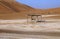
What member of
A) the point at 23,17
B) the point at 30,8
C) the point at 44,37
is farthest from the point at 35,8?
the point at 44,37

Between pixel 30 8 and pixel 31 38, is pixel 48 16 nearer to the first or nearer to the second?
pixel 30 8

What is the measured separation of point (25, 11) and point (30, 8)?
124 mm

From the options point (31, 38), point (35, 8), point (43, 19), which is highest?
point (35, 8)

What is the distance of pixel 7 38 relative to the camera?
1.96 metres

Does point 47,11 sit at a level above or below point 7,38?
above

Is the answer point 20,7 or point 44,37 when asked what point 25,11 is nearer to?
point 20,7

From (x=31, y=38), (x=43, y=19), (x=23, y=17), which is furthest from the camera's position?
(x=23, y=17)

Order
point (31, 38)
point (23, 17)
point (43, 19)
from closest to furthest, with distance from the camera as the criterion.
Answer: point (31, 38) < point (43, 19) < point (23, 17)

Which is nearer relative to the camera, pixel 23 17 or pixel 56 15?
pixel 56 15

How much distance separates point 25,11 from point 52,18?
59 cm

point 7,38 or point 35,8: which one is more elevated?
point 35,8

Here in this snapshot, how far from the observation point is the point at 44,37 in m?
1.97

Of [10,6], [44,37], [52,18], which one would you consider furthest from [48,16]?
[44,37]

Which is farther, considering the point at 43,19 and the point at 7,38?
the point at 43,19
